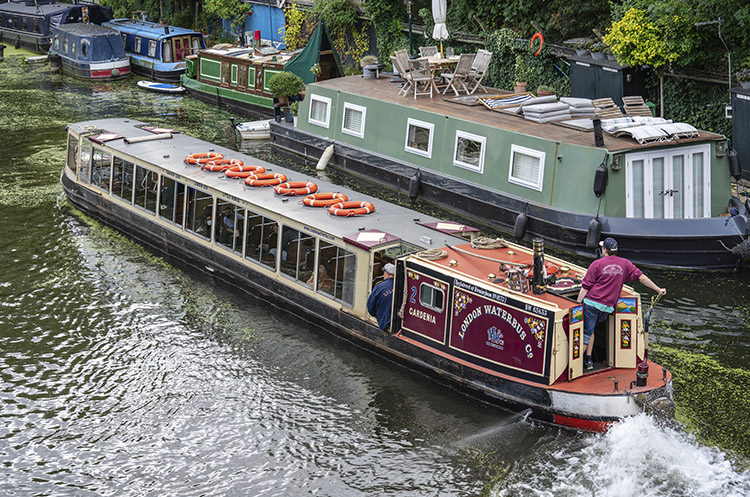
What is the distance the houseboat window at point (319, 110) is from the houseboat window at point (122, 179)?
21.5 feet

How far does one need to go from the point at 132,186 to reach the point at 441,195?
21.8 ft

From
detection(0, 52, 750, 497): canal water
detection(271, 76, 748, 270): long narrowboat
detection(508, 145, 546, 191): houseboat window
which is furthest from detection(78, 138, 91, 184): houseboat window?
detection(508, 145, 546, 191): houseboat window

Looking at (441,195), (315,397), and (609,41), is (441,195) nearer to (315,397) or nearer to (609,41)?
(609,41)

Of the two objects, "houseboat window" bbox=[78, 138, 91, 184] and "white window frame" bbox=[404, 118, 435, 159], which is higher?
"white window frame" bbox=[404, 118, 435, 159]

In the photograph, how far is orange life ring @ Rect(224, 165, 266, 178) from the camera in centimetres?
1639

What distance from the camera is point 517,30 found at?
27.1 metres

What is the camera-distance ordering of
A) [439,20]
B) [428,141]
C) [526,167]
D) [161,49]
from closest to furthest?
[526,167]
[428,141]
[439,20]
[161,49]

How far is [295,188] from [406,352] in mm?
4365

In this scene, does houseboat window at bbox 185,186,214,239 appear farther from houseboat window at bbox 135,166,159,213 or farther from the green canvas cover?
the green canvas cover

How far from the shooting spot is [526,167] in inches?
707

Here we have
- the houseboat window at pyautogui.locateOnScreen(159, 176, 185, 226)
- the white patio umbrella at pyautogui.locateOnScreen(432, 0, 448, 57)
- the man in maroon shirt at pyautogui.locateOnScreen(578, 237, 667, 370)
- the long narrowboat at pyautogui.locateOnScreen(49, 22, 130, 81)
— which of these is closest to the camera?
the man in maroon shirt at pyautogui.locateOnScreen(578, 237, 667, 370)

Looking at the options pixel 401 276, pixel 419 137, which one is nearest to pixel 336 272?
pixel 401 276

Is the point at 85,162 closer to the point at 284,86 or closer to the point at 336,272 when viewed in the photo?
the point at 336,272

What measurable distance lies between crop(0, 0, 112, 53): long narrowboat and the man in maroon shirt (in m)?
34.3
